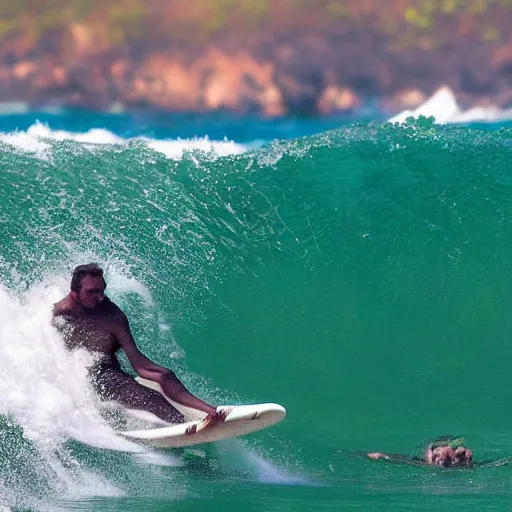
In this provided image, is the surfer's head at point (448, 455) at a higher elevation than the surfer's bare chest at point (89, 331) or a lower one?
lower

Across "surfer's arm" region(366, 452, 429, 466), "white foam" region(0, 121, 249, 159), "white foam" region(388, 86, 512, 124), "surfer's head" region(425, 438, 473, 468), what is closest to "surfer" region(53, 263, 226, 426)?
→ "surfer's arm" region(366, 452, 429, 466)

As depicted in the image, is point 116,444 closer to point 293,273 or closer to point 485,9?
point 293,273

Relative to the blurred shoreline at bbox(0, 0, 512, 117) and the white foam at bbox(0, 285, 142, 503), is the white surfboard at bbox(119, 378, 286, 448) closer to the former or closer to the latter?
the white foam at bbox(0, 285, 142, 503)

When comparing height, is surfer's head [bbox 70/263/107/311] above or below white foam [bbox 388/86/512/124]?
below

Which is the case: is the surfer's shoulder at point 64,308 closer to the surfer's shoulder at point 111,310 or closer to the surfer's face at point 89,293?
the surfer's face at point 89,293

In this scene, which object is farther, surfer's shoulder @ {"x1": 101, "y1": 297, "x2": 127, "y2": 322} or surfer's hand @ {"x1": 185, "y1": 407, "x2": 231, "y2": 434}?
surfer's shoulder @ {"x1": 101, "y1": 297, "x2": 127, "y2": 322}

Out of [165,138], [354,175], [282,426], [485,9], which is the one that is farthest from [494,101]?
[282,426]

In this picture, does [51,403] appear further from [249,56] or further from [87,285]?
[249,56]

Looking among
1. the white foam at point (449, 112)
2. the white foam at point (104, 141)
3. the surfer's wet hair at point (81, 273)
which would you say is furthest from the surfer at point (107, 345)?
the white foam at point (449, 112)
